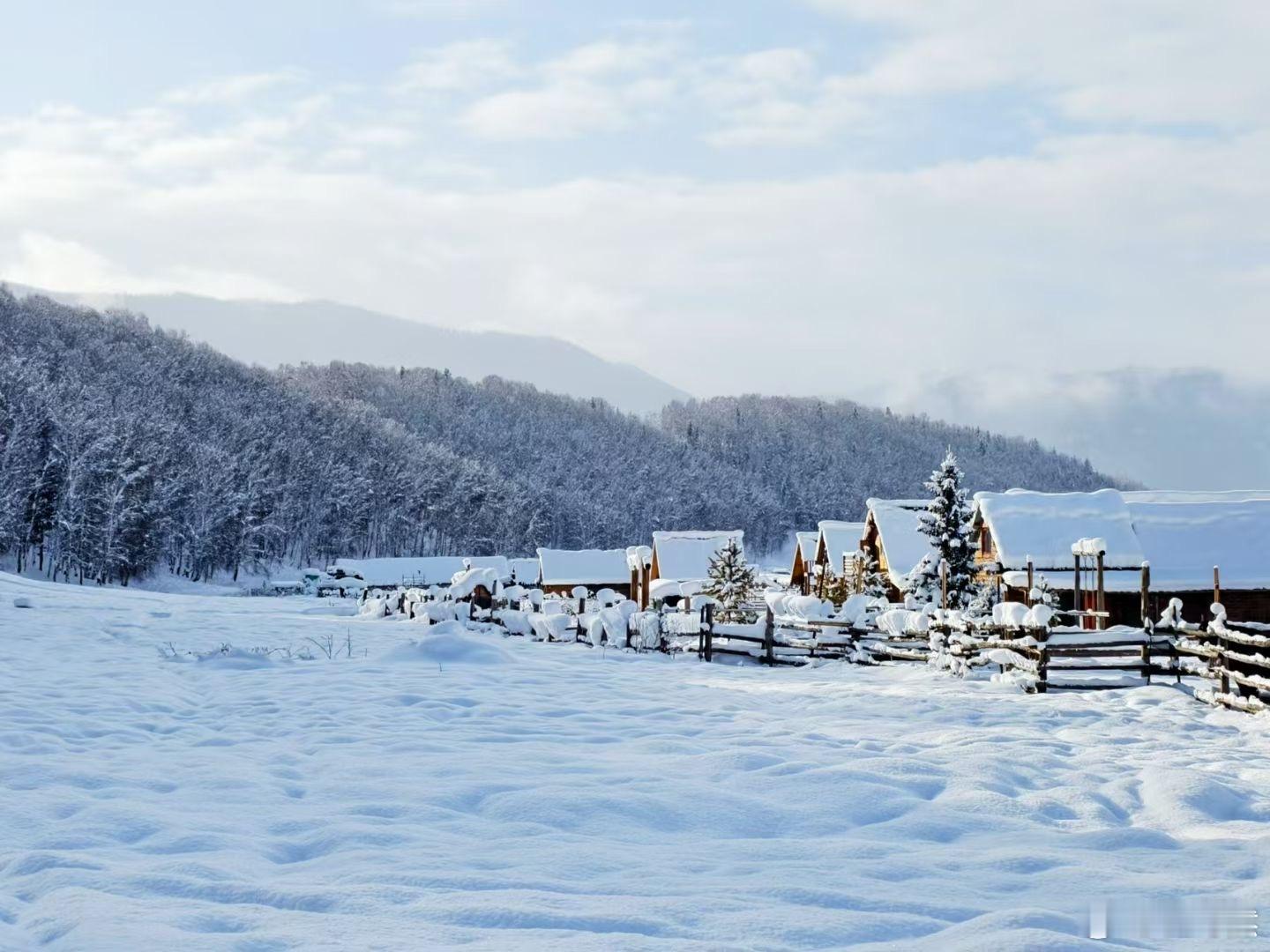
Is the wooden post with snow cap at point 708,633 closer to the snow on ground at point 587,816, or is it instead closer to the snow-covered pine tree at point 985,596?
the snow on ground at point 587,816

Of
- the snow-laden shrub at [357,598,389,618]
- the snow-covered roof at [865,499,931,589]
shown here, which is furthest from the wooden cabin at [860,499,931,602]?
the snow-laden shrub at [357,598,389,618]

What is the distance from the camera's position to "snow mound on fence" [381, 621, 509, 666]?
19.1 m

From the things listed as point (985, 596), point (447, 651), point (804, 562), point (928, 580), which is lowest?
point (447, 651)

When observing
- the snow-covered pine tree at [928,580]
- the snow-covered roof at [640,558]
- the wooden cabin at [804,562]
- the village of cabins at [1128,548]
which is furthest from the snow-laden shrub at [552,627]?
the snow-covered roof at [640,558]

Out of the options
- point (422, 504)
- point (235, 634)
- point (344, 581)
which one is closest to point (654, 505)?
point (422, 504)

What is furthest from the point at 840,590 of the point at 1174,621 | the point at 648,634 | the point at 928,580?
the point at 1174,621

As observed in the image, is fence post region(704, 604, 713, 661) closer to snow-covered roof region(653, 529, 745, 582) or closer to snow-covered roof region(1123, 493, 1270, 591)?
snow-covered roof region(1123, 493, 1270, 591)

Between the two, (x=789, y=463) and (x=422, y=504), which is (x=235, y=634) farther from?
(x=789, y=463)

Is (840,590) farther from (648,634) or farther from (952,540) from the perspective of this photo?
(648,634)

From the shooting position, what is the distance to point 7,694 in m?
12.9

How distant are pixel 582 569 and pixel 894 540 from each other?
31.9 m

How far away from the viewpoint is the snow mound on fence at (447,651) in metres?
19.1

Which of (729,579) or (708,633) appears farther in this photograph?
(729,579)

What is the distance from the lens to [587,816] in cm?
778
